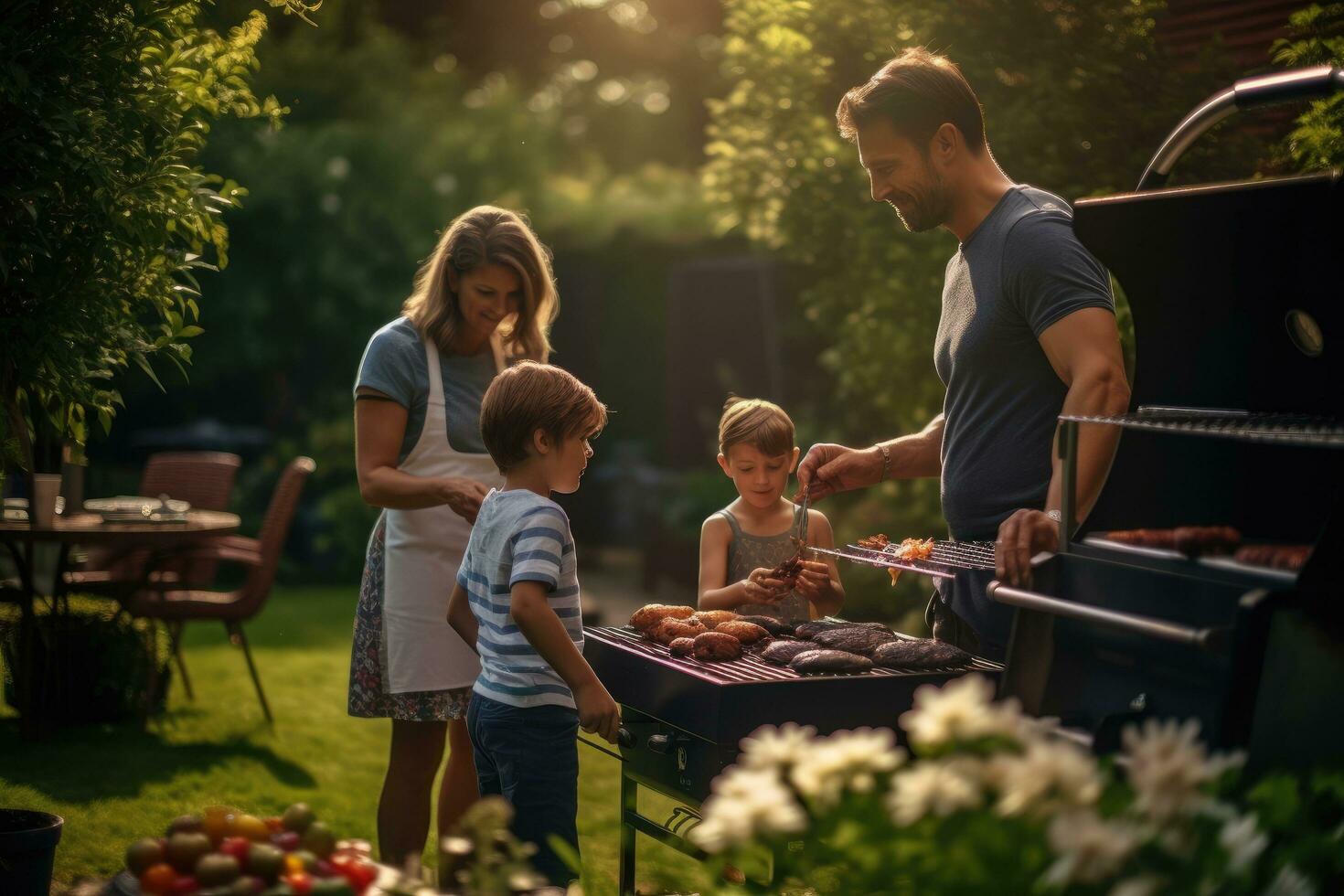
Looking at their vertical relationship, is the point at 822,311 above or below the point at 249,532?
above

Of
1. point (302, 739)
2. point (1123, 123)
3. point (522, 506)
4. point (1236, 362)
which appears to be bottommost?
point (302, 739)

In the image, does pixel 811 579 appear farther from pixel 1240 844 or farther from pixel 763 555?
pixel 1240 844

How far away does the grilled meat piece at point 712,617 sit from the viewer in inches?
136

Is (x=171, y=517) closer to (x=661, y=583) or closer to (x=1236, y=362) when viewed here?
(x=661, y=583)

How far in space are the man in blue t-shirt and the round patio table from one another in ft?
16.6

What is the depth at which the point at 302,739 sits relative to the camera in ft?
24.7

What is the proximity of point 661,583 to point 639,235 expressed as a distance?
15.4ft

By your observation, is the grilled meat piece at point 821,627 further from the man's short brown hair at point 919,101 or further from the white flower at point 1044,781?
the white flower at point 1044,781

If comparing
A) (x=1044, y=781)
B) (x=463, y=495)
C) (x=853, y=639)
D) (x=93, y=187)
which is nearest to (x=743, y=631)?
(x=853, y=639)

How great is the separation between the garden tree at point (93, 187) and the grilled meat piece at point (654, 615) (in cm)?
141

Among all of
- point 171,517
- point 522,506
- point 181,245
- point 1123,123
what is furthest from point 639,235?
point 522,506

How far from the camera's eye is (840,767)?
1722 mm

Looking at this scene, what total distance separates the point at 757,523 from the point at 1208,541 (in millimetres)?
1977

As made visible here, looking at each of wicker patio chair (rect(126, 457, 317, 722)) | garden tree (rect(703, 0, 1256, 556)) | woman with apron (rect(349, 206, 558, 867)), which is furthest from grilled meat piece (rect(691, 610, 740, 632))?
wicker patio chair (rect(126, 457, 317, 722))
